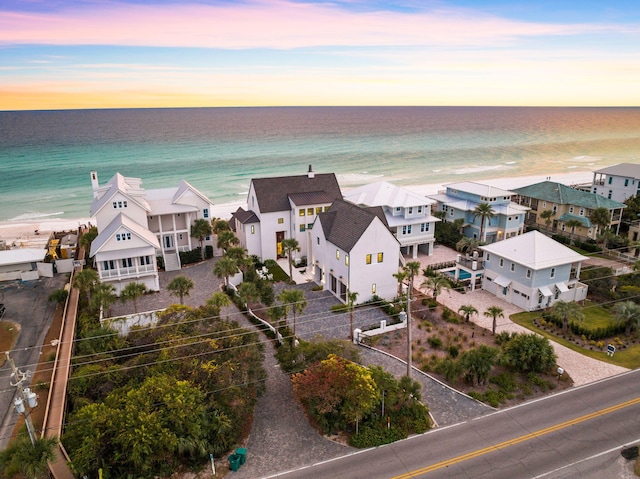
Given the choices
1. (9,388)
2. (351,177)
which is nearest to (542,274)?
(9,388)

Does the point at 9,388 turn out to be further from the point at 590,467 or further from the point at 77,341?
the point at 590,467

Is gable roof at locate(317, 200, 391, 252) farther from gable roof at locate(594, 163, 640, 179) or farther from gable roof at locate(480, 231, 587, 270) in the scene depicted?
gable roof at locate(594, 163, 640, 179)

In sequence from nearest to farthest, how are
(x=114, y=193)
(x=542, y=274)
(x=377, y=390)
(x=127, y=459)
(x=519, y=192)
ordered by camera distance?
(x=127, y=459) < (x=377, y=390) < (x=542, y=274) < (x=114, y=193) < (x=519, y=192)

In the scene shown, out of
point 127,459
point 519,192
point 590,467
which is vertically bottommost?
point 590,467

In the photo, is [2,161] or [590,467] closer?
[590,467]

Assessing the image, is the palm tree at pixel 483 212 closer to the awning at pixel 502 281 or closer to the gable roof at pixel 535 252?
the gable roof at pixel 535 252

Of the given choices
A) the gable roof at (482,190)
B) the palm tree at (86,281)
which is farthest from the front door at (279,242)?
the gable roof at (482,190)
